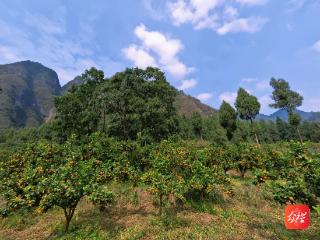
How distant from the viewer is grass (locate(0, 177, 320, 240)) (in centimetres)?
1323

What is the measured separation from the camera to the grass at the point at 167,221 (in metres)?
13.2

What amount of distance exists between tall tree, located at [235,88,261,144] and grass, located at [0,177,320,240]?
109 ft

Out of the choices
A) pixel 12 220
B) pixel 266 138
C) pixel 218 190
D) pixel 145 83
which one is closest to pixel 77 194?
pixel 12 220

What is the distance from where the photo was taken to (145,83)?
40562 mm

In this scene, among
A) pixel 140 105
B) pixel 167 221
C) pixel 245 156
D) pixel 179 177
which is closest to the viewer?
pixel 167 221

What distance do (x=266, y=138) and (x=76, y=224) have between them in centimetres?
12100

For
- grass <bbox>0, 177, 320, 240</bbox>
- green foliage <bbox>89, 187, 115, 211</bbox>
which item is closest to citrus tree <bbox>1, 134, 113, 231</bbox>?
green foliage <bbox>89, 187, 115, 211</bbox>

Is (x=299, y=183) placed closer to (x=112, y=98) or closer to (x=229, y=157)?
(x=229, y=157)

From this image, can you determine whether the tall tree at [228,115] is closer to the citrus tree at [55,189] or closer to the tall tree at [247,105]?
the tall tree at [247,105]

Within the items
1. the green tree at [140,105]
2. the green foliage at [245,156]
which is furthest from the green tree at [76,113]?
the green foliage at [245,156]

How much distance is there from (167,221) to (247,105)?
4026 centimetres

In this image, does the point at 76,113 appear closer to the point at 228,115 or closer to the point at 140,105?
the point at 140,105

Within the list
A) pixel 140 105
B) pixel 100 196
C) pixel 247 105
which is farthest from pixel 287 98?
pixel 100 196

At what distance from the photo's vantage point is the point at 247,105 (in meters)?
50.5
